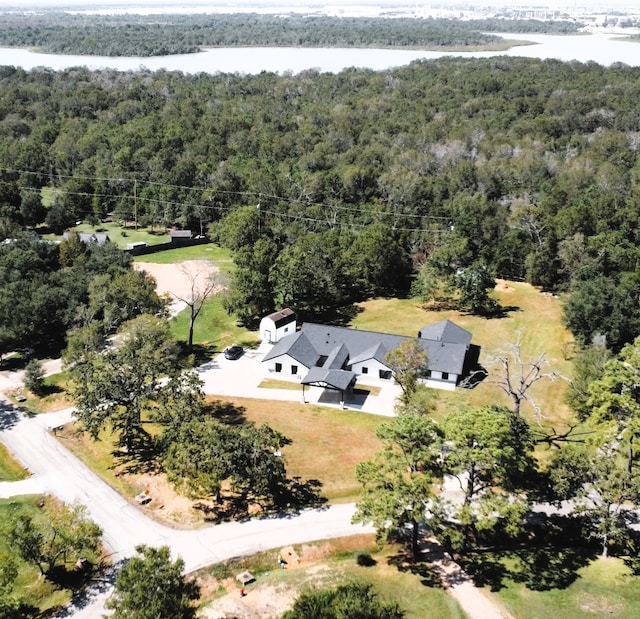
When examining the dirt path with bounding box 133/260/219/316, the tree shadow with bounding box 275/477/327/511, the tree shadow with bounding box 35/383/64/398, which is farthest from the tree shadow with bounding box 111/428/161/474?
the dirt path with bounding box 133/260/219/316

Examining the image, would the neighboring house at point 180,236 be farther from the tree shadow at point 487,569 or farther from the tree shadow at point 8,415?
the tree shadow at point 487,569

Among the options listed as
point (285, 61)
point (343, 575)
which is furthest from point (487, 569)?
point (285, 61)

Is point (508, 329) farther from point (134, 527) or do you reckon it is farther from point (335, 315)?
point (134, 527)

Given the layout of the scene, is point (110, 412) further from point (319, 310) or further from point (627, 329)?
point (627, 329)

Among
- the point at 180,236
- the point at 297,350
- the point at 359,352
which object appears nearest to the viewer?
the point at 297,350

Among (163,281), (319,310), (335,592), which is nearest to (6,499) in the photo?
(335,592)

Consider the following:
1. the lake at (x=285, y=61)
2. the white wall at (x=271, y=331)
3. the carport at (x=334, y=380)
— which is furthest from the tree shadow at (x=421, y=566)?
the lake at (x=285, y=61)

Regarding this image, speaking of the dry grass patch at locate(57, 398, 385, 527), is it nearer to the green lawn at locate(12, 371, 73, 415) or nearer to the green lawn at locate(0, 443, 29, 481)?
the green lawn at locate(0, 443, 29, 481)
